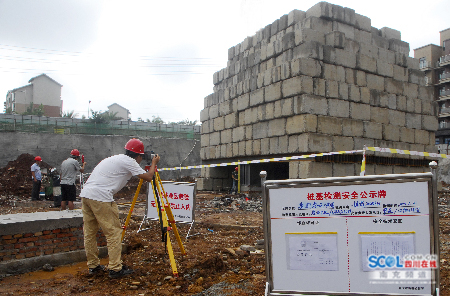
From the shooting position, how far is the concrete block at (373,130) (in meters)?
12.7

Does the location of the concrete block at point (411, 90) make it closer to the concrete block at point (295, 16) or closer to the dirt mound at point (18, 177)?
the concrete block at point (295, 16)

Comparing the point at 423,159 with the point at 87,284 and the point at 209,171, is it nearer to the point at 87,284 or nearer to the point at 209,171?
the point at 209,171

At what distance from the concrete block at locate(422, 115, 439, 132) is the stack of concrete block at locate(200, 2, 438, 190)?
4 centimetres

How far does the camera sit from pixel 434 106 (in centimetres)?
1474

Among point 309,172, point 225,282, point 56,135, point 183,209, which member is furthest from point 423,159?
point 56,135

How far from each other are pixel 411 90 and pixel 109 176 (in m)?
13.0

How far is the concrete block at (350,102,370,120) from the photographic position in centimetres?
1250

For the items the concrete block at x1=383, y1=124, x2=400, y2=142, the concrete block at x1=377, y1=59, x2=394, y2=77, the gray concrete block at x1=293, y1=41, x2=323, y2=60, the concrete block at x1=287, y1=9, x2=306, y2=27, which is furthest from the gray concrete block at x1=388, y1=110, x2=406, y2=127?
the concrete block at x1=287, y1=9, x2=306, y2=27

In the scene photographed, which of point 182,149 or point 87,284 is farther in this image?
point 182,149

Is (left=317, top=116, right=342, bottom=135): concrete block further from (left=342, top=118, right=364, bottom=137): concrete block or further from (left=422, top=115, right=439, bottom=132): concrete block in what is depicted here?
(left=422, top=115, right=439, bottom=132): concrete block

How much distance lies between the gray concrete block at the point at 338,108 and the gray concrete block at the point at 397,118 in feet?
6.92

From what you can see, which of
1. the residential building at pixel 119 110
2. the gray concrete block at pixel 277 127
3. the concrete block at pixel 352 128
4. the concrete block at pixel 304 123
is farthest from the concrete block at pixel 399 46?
the residential building at pixel 119 110

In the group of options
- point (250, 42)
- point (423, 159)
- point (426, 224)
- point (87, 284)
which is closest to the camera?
point (426, 224)

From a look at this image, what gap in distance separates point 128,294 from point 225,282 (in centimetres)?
104
